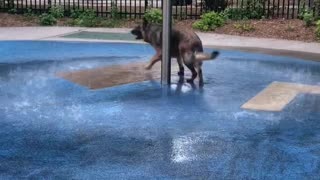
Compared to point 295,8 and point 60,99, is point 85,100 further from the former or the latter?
point 295,8

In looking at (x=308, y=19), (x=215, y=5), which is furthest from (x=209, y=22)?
(x=308, y=19)

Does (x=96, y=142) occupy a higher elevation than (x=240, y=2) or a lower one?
lower

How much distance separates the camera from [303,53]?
37.2ft

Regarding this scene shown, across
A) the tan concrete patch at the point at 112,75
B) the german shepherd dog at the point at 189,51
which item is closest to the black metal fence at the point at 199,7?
the tan concrete patch at the point at 112,75

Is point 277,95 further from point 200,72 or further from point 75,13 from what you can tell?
point 75,13

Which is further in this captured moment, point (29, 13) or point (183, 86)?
point (29, 13)

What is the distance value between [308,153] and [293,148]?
0.59ft

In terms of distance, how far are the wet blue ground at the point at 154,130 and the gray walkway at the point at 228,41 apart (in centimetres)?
213

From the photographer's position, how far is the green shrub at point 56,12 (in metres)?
16.3

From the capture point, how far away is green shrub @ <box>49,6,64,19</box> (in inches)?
640

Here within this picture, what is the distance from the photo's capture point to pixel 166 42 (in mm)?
8180

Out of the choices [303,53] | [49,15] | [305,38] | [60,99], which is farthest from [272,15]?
[60,99]

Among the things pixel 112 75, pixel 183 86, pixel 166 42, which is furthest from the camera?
pixel 112 75

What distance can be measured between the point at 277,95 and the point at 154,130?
8.08 feet
